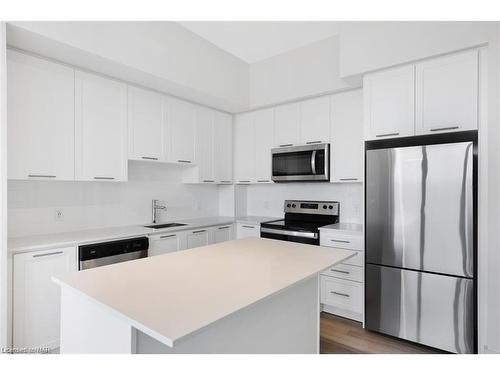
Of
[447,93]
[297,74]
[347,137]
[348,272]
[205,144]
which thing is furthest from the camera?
[205,144]

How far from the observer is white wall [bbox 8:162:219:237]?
8.54ft

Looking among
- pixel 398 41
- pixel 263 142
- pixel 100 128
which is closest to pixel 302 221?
pixel 263 142

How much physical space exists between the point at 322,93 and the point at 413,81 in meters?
1.06

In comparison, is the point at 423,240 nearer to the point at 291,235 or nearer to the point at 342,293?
the point at 342,293

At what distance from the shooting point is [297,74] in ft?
11.5

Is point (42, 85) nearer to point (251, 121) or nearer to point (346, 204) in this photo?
point (251, 121)

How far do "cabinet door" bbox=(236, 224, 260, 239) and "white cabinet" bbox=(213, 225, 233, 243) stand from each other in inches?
4.3

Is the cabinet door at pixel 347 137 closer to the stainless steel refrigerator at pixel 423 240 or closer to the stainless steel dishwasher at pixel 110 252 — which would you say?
the stainless steel refrigerator at pixel 423 240

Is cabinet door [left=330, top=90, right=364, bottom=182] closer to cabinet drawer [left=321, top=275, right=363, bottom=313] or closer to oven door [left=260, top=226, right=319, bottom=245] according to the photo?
oven door [left=260, top=226, right=319, bottom=245]

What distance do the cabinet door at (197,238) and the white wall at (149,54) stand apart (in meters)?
1.59

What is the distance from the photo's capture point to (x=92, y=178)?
9.00 ft

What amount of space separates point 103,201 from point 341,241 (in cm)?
250

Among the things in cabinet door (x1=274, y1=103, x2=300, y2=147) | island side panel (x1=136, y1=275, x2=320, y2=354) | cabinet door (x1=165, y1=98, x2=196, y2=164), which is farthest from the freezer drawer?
cabinet door (x1=165, y1=98, x2=196, y2=164)

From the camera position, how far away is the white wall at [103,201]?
2.60 metres
